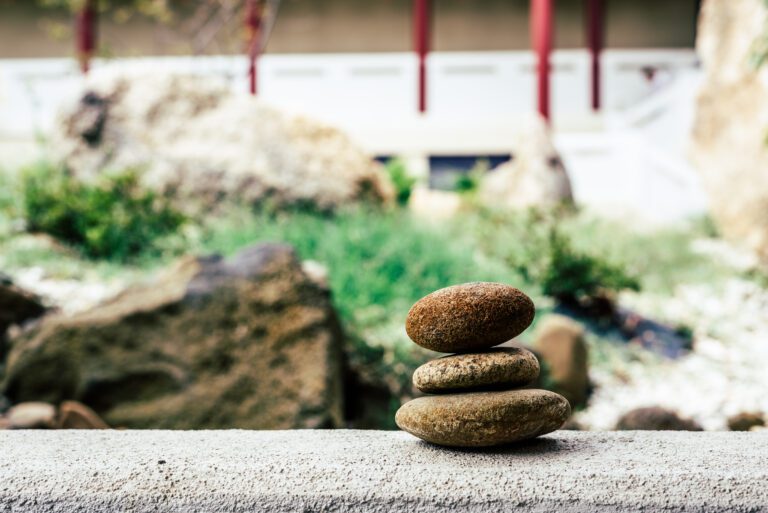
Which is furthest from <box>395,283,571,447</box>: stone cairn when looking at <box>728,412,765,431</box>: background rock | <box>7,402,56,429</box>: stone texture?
<box>728,412,765,431</box>: background rock

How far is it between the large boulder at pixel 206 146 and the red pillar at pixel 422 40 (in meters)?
6.12

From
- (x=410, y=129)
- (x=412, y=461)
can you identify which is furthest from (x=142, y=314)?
(x=410, y=129)

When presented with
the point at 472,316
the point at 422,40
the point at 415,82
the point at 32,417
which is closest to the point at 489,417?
the point at 472,316

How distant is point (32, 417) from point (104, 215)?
3.09 meters

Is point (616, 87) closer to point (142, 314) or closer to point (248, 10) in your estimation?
point (248, 10)

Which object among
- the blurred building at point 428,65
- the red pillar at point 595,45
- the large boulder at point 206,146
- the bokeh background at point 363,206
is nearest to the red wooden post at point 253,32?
the bokeh background at point 363,206

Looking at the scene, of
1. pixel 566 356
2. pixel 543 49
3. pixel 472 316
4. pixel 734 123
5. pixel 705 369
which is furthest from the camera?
pixel 543 49

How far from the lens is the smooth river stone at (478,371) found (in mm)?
1716

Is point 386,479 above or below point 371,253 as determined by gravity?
above

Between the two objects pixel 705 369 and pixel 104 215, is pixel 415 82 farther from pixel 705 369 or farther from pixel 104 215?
pixel 705 369

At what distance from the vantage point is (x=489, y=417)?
1.64 meters

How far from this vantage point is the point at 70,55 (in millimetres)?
14148

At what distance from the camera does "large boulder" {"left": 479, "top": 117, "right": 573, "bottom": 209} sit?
8984 mm

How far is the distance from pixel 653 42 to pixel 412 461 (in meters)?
14.2
